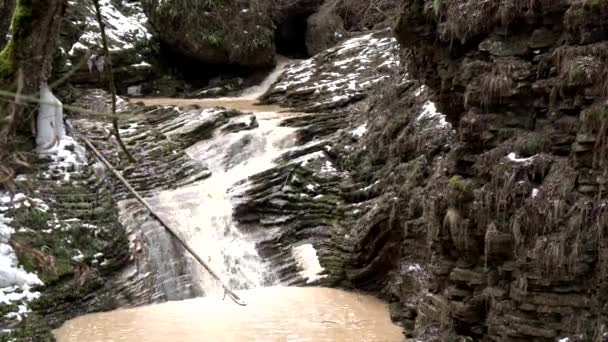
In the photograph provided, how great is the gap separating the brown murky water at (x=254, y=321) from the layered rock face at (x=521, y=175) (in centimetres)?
166


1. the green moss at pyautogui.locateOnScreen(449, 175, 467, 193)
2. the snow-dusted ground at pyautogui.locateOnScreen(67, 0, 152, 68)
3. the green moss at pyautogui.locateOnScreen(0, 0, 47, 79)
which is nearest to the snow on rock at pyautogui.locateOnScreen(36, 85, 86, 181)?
the snow-dusted ground at pyautogui.locateOnScreen(67, 0, 152, 68)

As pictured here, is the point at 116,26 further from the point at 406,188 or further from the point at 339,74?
the point at 406,188

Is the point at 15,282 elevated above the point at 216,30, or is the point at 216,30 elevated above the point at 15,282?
the point at 216,30

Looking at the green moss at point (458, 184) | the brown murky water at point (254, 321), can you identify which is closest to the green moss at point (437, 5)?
the green moss at point (458, 184)

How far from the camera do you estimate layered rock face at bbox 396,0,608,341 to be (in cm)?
546

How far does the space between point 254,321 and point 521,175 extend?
4.27 metres

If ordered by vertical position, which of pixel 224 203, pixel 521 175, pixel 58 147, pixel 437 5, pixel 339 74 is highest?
pixel 437 5

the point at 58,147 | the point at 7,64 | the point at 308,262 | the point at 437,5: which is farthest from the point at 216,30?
the point at 7,64

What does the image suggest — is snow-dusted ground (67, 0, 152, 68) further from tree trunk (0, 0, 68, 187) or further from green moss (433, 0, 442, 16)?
tree trunk (0, 0, 68, 187)

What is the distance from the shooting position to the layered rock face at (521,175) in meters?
5.46

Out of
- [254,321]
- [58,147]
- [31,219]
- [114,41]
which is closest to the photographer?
[254,321]

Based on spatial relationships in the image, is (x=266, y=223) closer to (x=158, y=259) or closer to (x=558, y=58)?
(x=158, y=259)

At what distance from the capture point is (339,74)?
16328mm

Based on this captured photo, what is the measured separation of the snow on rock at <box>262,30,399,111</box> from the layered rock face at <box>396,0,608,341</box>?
769 cm
